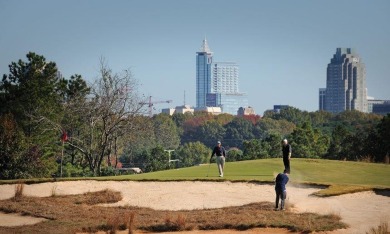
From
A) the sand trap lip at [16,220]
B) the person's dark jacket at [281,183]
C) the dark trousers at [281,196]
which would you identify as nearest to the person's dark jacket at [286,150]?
the dark trousers at [281,196]

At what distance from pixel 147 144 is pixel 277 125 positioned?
44.5 m

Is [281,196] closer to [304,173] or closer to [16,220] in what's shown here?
[16,220]

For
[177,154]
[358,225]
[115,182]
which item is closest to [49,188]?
[115,182]

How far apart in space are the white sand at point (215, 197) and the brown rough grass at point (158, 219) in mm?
939

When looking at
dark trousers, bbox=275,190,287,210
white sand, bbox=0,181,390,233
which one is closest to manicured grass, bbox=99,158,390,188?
white sand, bbox=0,181,390,233

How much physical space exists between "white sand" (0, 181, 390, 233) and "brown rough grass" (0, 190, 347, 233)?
37.0 inches

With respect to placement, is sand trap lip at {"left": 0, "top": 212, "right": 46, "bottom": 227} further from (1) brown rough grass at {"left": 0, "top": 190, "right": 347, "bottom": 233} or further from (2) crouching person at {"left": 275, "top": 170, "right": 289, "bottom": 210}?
(2) crouching person at {"left": 275, "top": 170, "right": 289, "bottom": 210}

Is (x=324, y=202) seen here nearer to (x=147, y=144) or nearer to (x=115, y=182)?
(x=115, y=182)

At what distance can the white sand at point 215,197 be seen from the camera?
23.9m

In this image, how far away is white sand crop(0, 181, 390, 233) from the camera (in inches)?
942

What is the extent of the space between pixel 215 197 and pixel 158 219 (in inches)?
192

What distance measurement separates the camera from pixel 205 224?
73.8ft

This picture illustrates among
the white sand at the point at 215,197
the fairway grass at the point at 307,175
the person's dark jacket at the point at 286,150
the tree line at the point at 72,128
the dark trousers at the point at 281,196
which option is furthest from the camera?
the tree line at the point at 72,128

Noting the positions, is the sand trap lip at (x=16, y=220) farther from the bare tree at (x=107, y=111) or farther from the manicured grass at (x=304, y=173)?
the bare tree at (x=107, y=111)
